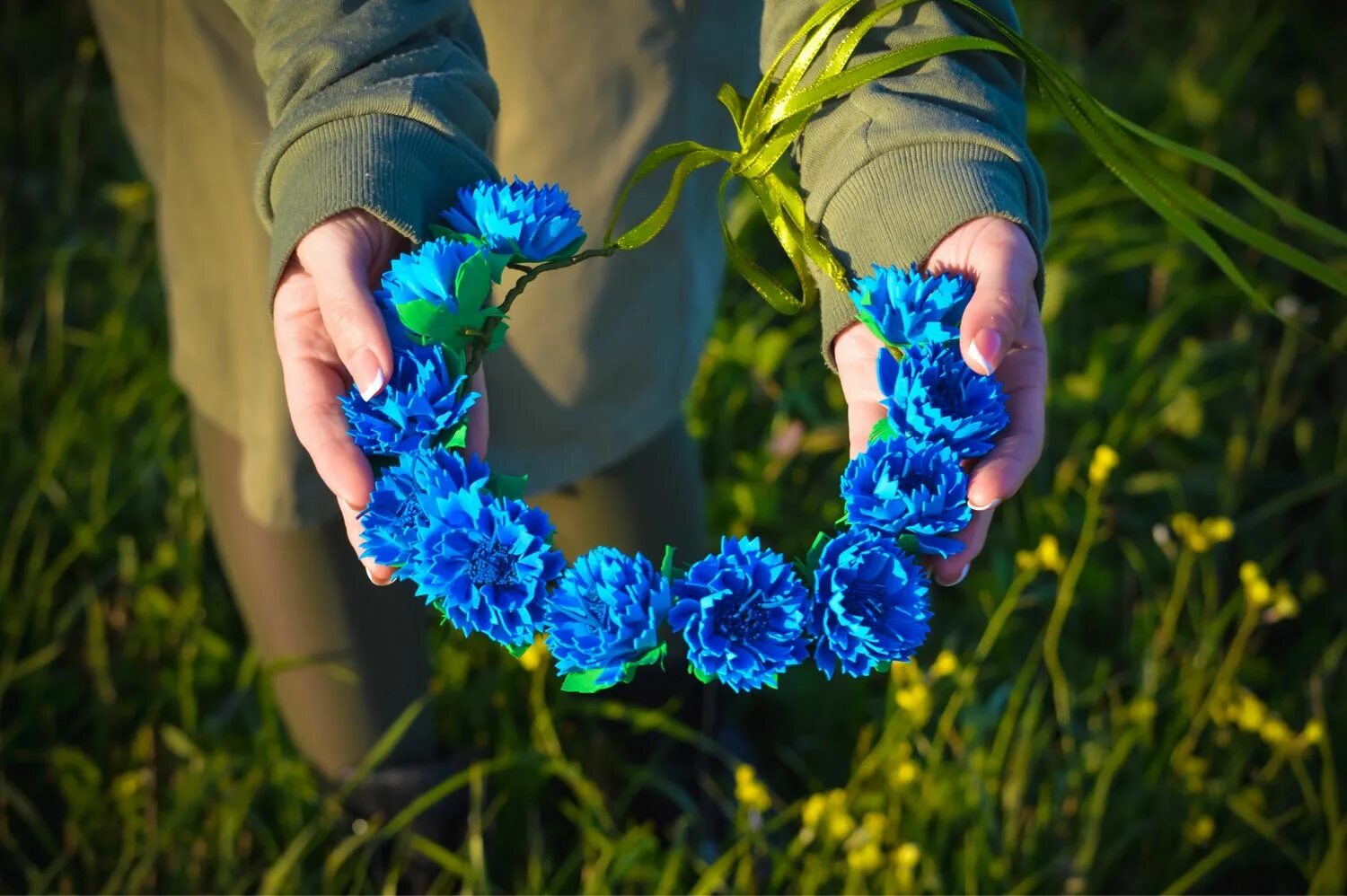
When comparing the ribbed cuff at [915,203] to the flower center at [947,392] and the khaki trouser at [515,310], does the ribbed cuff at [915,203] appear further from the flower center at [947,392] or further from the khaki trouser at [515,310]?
the khaki trouser at [515,310]

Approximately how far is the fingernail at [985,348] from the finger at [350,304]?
399mm

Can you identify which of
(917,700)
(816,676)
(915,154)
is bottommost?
(816,676)

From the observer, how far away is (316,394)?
85cm

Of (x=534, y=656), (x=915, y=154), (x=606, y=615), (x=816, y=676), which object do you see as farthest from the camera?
(x=816, y=676)

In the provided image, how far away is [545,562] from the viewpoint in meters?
0.80

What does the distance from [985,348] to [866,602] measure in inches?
7.5

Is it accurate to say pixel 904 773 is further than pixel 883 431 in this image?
Yes

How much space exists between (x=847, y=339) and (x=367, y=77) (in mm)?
417

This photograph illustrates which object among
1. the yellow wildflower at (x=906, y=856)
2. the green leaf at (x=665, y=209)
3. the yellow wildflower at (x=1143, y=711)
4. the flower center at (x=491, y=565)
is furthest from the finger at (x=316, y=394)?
the yellow wildflower at (x=1143, y=711)

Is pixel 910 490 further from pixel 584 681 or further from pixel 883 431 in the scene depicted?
pixel 584 681

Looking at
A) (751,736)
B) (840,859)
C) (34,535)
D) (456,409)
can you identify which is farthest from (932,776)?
(34,535)

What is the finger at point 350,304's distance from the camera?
805mm

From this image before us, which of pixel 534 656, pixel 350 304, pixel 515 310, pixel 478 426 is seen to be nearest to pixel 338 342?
pixel 350 304

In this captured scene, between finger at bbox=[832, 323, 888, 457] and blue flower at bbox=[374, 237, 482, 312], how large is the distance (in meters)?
0.30
